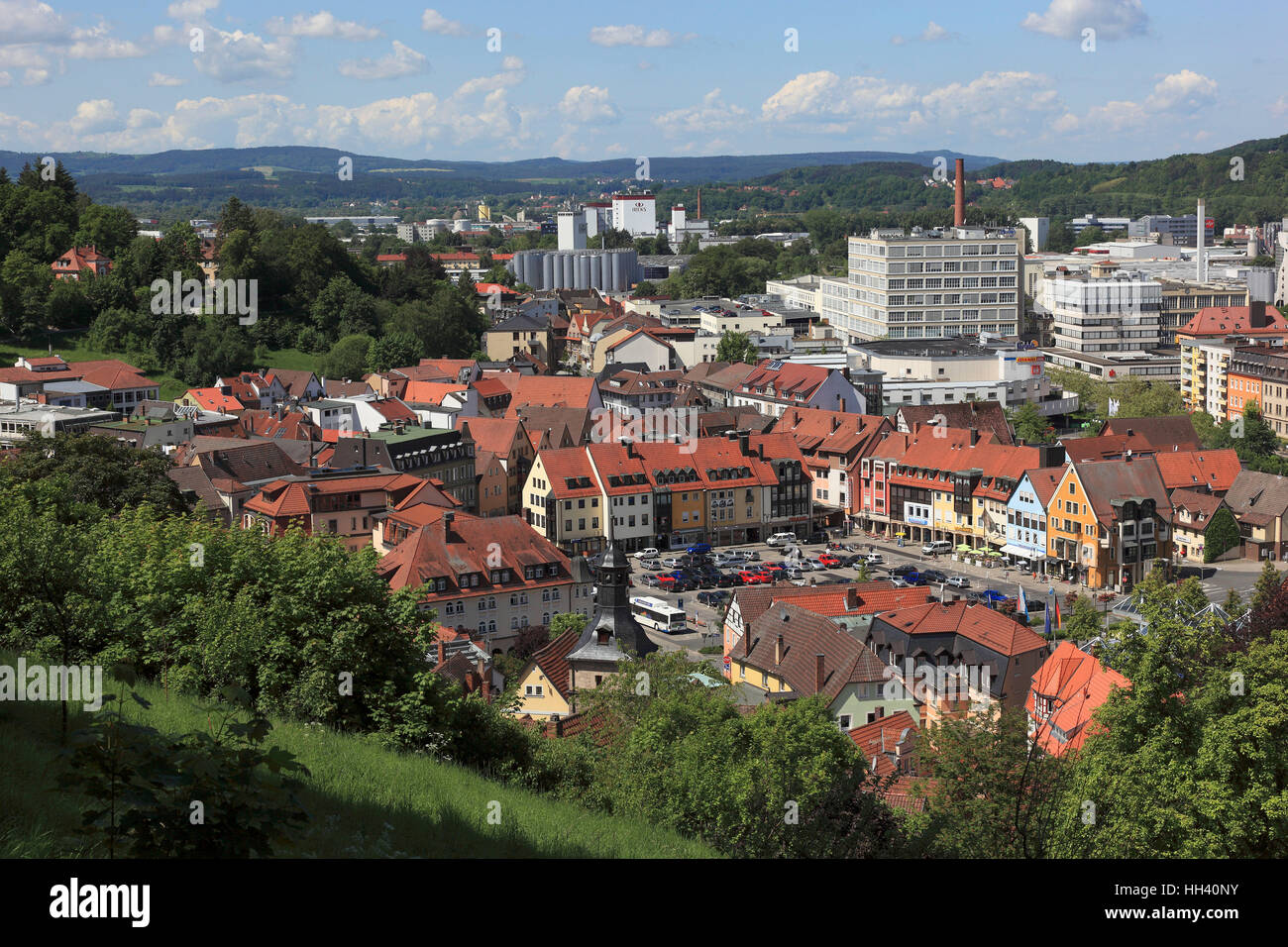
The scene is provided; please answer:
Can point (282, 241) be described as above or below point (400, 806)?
above

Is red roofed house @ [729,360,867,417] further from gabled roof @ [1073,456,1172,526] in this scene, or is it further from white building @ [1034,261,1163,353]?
white building @ [1034,261,1163,353]

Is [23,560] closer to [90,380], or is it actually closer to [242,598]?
[242,598]

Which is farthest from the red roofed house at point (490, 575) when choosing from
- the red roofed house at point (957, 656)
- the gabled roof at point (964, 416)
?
the gabled roof at point (964, 416)

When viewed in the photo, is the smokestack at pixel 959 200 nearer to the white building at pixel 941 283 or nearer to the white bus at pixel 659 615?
the white building at pixel 941 283

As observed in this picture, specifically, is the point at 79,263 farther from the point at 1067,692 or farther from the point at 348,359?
the point at 1067,692

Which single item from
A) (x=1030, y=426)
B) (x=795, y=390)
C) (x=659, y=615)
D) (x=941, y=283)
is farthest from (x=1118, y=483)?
(x=941, y=283)
